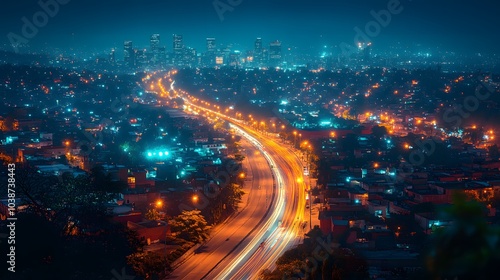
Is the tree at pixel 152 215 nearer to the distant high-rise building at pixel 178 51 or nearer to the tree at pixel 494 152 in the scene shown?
the tree at pixel 494 152

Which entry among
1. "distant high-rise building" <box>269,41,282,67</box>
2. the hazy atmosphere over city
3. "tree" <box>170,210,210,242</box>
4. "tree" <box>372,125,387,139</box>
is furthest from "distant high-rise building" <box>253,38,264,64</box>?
"tree" <box>170,210,210,242</box>

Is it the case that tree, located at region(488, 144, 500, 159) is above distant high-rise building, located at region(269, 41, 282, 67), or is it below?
below

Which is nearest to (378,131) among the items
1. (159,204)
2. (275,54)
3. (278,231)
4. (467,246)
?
(278,231)

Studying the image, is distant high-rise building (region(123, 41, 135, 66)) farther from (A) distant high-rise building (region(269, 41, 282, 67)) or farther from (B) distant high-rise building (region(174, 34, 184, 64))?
(A) distant high-rise building (region(269, 41, 282, 67))

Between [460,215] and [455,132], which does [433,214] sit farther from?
[455,132]

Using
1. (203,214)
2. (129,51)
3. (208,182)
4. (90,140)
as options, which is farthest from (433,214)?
(129,51)

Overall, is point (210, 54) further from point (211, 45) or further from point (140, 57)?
point (140, 57)

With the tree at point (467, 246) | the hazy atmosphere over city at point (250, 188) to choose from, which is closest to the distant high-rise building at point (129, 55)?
the hazy atmosphere over city at point (250, 188)
